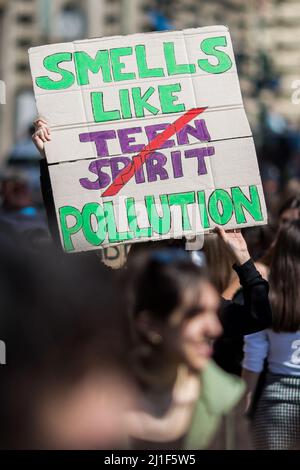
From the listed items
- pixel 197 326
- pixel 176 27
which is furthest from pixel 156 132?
pixel 176 27

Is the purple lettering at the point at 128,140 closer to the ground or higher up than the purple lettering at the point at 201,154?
higher up

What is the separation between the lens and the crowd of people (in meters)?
2.57

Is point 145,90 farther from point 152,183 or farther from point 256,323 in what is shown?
point 256,323

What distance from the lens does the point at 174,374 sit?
2.63m

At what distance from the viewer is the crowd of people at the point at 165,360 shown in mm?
2572

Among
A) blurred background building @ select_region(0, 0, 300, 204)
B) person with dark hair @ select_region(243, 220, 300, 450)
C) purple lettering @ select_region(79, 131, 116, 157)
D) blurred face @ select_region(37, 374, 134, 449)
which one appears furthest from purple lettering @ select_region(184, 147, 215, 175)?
blurred background building @ select_region(0, 0, 300, 204)

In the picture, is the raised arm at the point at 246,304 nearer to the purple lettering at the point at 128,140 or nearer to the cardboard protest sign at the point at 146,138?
the cardboard protest sign at the point at 146,138

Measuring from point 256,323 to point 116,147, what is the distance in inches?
31.0

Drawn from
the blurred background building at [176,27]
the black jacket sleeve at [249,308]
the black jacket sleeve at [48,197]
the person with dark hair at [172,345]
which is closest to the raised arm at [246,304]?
the black jacket sleeve at [249,308]

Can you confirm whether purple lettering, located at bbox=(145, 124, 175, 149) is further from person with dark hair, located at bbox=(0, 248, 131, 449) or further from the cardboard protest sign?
person with dark hair, located at bbox=(0, 248, 131, 449)

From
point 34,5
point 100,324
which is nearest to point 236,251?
point 100,324

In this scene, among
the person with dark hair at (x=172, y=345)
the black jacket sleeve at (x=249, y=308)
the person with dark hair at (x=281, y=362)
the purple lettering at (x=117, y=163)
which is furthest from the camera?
the person with dark hair at (x=281, y=362)

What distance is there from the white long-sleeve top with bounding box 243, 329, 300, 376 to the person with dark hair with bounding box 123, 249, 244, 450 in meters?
1.93

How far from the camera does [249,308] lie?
4.05 m
